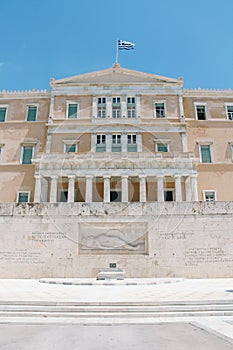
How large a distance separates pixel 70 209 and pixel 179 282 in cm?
582

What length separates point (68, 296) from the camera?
25.7ft

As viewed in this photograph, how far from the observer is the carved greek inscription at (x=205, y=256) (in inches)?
495

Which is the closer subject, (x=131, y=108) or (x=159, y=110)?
(x=131, y=108)

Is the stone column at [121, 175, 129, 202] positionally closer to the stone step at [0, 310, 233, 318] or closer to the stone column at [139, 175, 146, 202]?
the stone column at [139, 175, 146, 202]

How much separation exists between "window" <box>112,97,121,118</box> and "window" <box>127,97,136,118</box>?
39.9 inches

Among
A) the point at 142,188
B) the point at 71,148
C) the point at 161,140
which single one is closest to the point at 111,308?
the point at 142,188

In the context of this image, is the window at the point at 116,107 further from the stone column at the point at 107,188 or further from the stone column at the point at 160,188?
the stone column at the point at 160,188

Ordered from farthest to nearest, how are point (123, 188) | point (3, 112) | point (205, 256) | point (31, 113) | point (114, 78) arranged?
point (114, 78) → point (3, 112) → point (31, 113) → point (123, 188) → point (205, 256)

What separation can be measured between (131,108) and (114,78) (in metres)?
4.34

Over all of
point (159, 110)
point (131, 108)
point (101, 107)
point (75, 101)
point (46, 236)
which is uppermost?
point (75, 101)

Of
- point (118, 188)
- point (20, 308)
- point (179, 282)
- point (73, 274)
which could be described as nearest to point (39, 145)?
point (118, 188)

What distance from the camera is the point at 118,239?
12906mm

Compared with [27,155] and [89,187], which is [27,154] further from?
[89,187]

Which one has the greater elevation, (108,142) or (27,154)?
(108,142)
